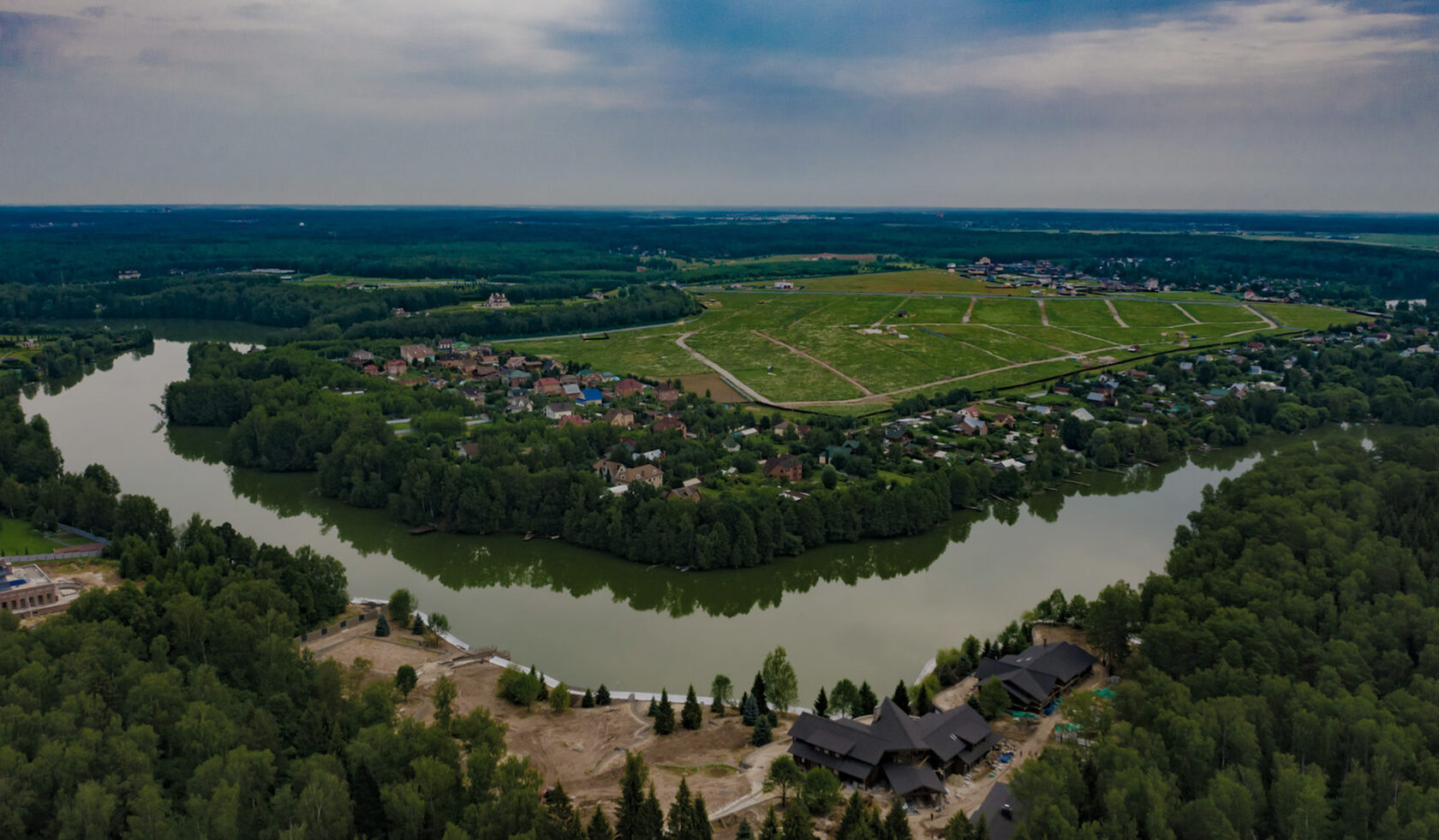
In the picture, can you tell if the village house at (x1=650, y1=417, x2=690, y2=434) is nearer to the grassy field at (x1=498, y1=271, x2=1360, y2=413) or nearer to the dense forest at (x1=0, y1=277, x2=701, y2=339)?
the grassy field at (x1=498, y1=271, x2=1360, y2=413)

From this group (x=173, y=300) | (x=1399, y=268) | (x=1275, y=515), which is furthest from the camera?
(x=1399, y=268)

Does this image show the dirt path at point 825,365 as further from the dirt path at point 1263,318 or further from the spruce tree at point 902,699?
the dirt path at point 1263,318

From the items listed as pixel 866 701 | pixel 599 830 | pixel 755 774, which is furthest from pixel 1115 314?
pixel 599 830

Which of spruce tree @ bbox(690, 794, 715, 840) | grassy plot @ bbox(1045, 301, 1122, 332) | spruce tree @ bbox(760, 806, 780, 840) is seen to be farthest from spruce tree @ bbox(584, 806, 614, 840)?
grassy plot @ bbox(1045, 301, 1122, 332)

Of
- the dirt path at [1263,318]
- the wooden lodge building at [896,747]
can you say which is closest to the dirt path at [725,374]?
the wooden lodge building at [896,747]

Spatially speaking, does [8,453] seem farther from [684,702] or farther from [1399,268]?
[1399,268]

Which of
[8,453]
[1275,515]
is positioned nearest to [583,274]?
[8,453]
